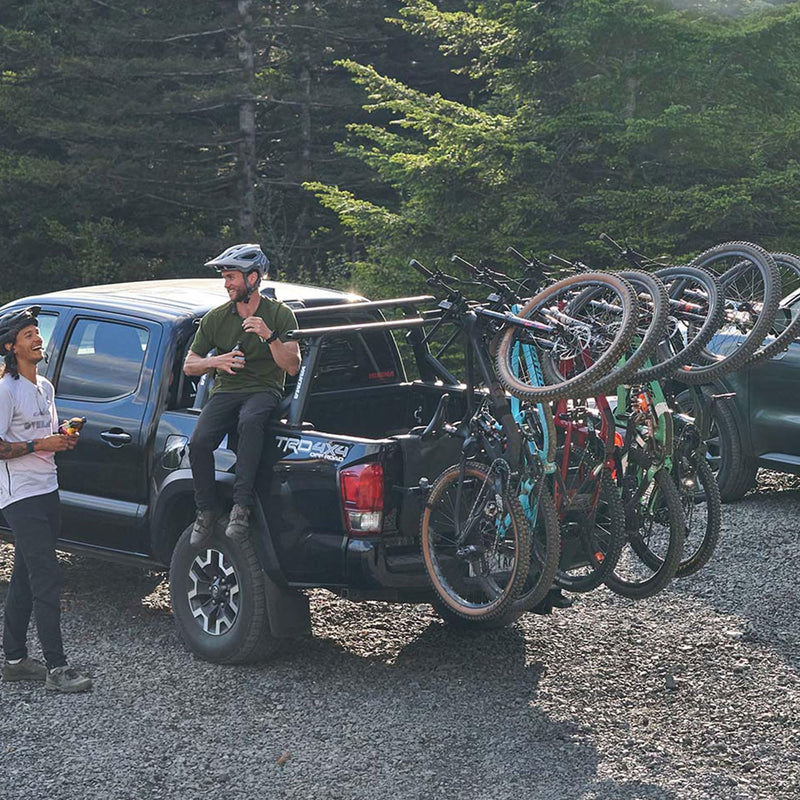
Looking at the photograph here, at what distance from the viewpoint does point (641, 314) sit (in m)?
5.72

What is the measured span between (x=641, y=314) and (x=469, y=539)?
1388 millimetres

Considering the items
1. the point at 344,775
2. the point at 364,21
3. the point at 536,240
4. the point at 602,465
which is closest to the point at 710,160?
the point at 536,240

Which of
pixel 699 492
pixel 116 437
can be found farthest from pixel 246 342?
pixel 699 492

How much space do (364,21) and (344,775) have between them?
23.5 m

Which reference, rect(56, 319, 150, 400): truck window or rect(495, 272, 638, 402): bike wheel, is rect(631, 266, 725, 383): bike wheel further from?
rect(56, 319, 150, 400): truck window

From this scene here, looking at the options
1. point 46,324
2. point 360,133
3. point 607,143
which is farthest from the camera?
point 360,133

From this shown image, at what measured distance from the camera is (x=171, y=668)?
6.75 m

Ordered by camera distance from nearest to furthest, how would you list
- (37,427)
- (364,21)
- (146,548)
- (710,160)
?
(37,427)
(146,548)
(710,160)
(364,21)

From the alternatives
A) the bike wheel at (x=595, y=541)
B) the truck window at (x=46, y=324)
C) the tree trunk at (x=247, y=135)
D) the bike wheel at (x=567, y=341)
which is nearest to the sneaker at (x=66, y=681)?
the truck window at (x=46, y=324)

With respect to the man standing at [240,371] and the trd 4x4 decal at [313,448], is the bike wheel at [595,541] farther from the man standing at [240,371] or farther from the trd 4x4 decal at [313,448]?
the man standing at [240,371]

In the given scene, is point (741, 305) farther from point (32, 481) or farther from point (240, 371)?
point (32, 481)

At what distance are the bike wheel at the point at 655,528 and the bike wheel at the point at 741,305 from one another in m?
0.57

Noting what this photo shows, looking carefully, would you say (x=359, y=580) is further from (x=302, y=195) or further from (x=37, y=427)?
(x=302, y=195)

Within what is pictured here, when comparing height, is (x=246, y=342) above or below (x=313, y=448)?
above
